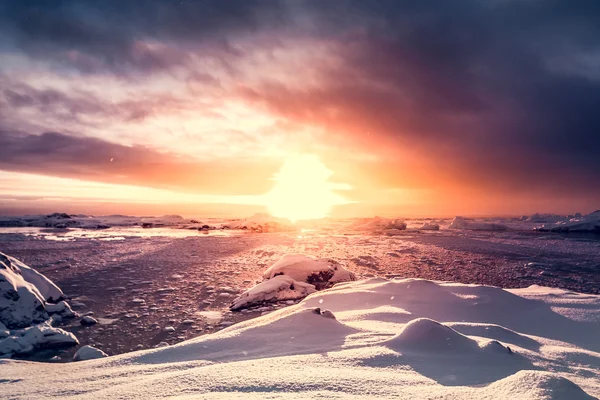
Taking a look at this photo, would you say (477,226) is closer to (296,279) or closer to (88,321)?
(296,279)

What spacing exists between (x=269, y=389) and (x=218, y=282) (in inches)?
248

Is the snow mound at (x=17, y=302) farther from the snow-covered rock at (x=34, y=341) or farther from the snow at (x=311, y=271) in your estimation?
the snow at (x=311, y=271)

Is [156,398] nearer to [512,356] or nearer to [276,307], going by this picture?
[512,356]

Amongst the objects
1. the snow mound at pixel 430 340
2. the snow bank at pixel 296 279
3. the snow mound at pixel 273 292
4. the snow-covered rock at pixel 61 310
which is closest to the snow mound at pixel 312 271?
the snow bank at pixel 296 279

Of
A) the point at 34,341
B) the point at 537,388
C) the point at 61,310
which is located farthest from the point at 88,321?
the point at 537,388

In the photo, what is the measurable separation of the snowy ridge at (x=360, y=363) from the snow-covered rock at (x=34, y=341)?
1063mm

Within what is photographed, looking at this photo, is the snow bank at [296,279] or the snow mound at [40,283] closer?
the snow mound at [40,283]

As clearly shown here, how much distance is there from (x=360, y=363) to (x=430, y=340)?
2.36 feet

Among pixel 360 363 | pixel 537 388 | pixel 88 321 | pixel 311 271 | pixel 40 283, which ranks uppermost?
pixel 537 388

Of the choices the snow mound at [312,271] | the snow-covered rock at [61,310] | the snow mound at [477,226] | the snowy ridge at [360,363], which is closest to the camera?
the snowy ridge at [360,363]

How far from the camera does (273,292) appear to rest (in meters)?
6.48

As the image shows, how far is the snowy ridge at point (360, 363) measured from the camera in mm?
1846

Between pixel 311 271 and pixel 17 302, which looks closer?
pixel 17 302

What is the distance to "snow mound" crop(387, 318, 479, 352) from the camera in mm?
2617
